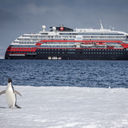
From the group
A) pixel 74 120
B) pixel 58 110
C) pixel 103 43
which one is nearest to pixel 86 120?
pixel 74 120

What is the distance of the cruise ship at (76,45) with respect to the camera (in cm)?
9438

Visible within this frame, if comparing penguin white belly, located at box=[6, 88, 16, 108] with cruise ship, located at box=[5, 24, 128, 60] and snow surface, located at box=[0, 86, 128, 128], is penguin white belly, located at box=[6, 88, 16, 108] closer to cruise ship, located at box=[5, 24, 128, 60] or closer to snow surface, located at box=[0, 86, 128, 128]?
snow surface, located at box=[0, 86, 128, 128]

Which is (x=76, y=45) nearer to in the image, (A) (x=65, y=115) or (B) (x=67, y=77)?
(B) (x=67, y=77)

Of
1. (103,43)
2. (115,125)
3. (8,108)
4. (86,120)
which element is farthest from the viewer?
(103,43)

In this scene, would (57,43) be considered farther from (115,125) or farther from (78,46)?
(115,125)

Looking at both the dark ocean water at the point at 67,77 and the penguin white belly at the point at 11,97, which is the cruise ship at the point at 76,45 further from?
the penguin white belly at the point at 11,97

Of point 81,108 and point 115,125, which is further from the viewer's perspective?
point 81,108

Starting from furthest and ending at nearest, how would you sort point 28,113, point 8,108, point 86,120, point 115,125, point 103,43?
point 103,43
point 8,108
point 28,113
point 86,120
point 115,125

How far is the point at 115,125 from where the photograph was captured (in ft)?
18.1

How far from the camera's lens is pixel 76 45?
96.2 metres

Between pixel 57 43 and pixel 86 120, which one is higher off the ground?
pixel 57 43

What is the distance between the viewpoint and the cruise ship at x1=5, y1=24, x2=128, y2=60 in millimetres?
94375

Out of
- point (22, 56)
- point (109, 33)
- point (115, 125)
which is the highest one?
point (109, 33)

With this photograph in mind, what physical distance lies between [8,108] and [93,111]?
6.34ft
